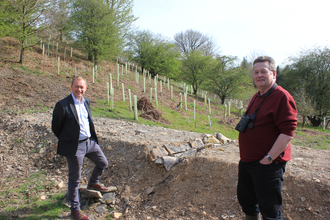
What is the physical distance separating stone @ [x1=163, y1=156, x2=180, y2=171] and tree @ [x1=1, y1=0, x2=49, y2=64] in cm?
1441

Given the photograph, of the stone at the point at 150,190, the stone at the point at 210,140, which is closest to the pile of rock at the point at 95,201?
the stone at the point at 150,190

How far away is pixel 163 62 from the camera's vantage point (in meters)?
32.9

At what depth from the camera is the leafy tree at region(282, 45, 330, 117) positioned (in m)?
24.5

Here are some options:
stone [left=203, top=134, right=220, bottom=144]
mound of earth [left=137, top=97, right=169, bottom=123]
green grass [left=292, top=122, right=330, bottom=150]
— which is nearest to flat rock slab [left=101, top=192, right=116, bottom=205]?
stone [left=203, top=134, right=220, bottom=144]

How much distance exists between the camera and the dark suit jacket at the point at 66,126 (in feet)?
10.4

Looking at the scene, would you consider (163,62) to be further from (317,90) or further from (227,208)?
(227,208)

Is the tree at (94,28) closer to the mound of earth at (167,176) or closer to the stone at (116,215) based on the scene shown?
the mound of earth at (167,176)

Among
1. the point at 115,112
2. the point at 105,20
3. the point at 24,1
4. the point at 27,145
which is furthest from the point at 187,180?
the point at 105,20

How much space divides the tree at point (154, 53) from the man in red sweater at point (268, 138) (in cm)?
3070

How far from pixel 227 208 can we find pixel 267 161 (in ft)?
5.95

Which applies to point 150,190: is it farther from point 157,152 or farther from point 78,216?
point 78,216

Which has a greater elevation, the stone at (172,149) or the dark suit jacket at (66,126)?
the dark suit jacket at (66,126)

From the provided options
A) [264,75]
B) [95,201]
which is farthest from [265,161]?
[95,201]

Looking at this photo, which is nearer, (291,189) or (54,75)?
(291,189)
